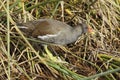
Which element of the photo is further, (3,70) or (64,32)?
(64,32)

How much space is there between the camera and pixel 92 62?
10.2 ft

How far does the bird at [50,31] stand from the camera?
2.89m

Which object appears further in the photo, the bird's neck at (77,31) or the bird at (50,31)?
the bird's neck at (77,31)

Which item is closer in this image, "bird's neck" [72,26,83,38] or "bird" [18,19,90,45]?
"bird" [18,19,90,45]

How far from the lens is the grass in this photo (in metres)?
2.80

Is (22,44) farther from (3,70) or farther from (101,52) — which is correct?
(101,52)

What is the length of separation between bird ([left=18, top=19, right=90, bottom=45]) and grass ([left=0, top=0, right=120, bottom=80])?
3.7 inches

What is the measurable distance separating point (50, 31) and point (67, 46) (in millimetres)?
349

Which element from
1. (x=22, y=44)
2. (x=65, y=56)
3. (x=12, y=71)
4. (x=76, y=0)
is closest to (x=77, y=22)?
(x=76, y=0)

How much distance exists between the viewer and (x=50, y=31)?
294 cm

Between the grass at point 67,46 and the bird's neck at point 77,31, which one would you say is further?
the bird's neck at point 77,31

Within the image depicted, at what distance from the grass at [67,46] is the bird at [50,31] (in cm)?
9

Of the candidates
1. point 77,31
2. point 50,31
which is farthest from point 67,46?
point 50,31

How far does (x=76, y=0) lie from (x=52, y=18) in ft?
1.02
